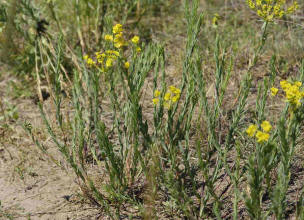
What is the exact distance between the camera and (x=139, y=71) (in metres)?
2.05

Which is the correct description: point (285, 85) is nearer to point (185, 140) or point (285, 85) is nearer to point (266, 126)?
point (266, 126)

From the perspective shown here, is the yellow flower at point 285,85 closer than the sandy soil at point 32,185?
Yes

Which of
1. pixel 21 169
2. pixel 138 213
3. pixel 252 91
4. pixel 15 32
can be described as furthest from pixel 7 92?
pixel 252 91

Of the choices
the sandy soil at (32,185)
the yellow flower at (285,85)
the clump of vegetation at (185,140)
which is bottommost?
the sandy soil at (32,185)

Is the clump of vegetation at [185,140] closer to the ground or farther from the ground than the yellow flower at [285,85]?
closer to the ground

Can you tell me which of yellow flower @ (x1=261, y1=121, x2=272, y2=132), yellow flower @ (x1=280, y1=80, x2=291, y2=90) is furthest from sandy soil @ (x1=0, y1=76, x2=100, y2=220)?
yellow flower @ (x1=280, y1=80, x2=291, y2=90)

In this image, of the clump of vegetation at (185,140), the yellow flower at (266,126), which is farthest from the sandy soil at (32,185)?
the yellow flower at (266,126)

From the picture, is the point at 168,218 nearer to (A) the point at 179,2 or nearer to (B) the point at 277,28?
(B) the point at 277,28

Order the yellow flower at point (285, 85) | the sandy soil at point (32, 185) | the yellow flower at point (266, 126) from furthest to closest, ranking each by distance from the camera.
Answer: the sandy soil at point (32, 185), the yellow flower at point (285, 85), the yellow flower at point (266, 126)

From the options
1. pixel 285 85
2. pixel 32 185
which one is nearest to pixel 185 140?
pixel 285 85

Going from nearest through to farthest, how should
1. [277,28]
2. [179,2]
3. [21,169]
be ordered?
1. [21,169]
2. [277,28]
3. [179,2]

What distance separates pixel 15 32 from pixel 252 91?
Result: 6.87 feet

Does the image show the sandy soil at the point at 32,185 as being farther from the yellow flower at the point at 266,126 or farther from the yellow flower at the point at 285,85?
the yellow flower at the point at 285,85

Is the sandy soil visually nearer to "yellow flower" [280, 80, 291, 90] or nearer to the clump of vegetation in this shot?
the clump of vegetation
